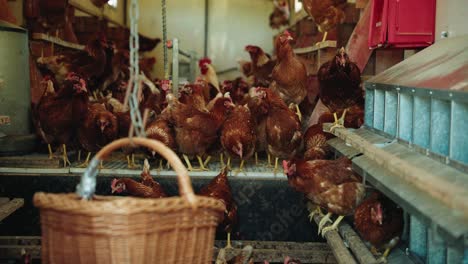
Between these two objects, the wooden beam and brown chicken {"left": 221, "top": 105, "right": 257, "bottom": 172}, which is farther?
the wooden beam

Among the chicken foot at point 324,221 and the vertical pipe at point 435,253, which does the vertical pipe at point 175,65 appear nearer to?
the chicken foot at point 324,221

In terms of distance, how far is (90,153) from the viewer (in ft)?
14.7

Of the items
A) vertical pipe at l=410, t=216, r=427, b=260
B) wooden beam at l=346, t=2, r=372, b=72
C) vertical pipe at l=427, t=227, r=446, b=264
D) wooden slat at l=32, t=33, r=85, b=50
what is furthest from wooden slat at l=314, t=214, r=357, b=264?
wooden slat at l=32, t=33, r=85, b=50

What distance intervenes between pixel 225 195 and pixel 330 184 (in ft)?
2.60

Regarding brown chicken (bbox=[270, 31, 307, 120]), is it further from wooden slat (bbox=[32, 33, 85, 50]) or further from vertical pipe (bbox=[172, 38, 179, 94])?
wooden slat (bbox=[32, 33, 85, 50])

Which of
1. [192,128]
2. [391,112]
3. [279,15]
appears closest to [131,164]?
[192,128]

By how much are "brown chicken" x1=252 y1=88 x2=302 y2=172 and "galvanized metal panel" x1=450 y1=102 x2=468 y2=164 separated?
214 cm

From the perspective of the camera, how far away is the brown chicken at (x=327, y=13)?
5.09m

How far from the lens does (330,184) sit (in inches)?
130

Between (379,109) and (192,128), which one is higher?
(379,109)

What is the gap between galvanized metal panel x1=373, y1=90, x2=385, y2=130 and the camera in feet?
10.0

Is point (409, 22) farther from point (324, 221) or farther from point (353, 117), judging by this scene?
point (324, 221)

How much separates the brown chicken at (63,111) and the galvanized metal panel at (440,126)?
9.42 ft

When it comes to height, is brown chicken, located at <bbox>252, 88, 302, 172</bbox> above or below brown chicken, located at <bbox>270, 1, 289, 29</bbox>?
below
